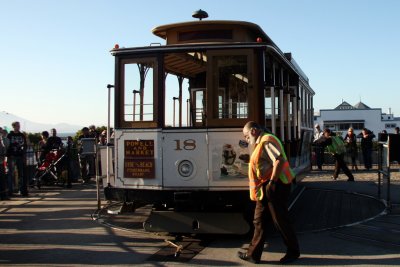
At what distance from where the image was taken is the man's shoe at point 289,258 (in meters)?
5.91

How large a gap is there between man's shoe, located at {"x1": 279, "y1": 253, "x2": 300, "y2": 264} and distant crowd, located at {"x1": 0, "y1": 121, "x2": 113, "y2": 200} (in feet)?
18.7

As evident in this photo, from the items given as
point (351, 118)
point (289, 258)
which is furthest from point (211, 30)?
point (351, 118)

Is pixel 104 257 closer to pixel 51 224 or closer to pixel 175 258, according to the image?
pixel 175 258

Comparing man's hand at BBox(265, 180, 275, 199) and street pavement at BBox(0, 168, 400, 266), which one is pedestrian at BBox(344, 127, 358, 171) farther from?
man's hand at BBox(265, 180, 275, 199)

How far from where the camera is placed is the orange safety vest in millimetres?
6016

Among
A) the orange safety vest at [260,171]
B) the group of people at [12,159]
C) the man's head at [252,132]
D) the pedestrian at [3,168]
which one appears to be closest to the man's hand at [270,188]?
the orange safety vest at [260,171]

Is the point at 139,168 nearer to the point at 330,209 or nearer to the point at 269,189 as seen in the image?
the point at 269,189

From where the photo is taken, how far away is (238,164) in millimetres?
7000

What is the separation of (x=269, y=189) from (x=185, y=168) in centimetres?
164

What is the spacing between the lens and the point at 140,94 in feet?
25.1

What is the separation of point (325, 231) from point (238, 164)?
1.92 meters

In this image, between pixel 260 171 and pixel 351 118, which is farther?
pixel 351 118

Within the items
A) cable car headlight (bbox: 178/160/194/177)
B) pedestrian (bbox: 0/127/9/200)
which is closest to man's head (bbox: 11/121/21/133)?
pedestrian (bbox: 0/127/9/200)

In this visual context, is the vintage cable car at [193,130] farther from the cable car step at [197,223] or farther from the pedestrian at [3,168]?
the pedestrian at [3,168]
